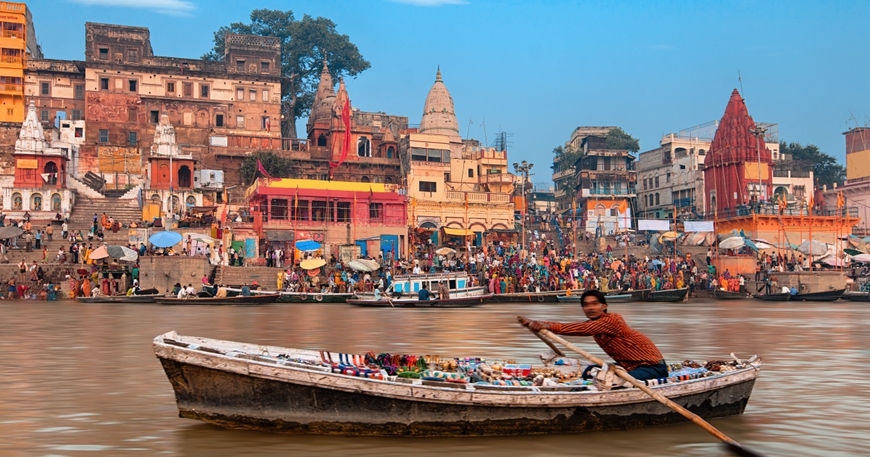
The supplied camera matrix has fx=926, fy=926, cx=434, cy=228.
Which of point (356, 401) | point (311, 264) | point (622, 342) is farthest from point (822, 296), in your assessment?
point (356, 401)

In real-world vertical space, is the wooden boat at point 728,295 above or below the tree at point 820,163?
below

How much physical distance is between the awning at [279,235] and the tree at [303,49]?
1116 inches

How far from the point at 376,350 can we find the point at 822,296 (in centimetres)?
2614

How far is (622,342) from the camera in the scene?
877cm

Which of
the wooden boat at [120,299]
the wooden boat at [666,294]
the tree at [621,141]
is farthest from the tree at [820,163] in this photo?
the wooden boat at [120,299]

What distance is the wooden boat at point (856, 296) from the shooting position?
36.4m

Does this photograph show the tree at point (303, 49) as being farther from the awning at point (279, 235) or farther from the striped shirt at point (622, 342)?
the striped shirt at point (622, 342)

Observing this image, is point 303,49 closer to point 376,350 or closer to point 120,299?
point 120,299

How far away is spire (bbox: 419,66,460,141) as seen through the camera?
59.7 metres

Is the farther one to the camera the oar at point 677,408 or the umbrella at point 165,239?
the umbrella at point 165,239

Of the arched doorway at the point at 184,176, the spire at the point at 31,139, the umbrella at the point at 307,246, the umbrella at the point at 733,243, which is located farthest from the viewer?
the arched doorway at the point at 184,176

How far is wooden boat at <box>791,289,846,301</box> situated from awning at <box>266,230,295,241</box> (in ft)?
70.7

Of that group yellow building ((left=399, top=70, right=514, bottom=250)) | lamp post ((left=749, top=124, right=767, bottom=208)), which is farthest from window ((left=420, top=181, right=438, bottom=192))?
lamp post ((left=749, top=124, right=767, bottom=208))

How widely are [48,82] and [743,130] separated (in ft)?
135
